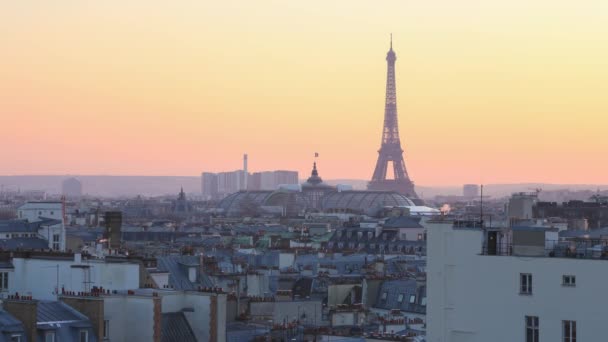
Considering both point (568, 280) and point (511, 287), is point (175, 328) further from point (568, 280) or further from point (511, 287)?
point (568, 280)

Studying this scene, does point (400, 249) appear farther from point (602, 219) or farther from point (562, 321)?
point (562, 321)

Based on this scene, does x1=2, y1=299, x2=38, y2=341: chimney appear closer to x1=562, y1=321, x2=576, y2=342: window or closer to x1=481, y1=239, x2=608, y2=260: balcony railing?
x1=481, y1=239, x2=608, y2=260: balcony railing

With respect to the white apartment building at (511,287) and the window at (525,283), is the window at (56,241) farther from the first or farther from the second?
the window at (525,283)

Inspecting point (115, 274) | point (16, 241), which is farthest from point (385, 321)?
point (16, 241)

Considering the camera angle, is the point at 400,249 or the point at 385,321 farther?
the point at 400,249

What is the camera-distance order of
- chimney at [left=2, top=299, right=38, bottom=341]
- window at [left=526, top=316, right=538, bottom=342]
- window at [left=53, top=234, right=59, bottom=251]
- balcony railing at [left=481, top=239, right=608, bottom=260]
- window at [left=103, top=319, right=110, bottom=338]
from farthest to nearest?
window at [left=53, top=234, right=59, bottom=251], window at [left=103, top=319, right=110, bottom=338], chimney at [left=2, top=299, right=38, bottom=341], balcony railing at [left=481, top=239, right=608, bottom=260], window at [left=526, top=316, right=538, bottom=342]

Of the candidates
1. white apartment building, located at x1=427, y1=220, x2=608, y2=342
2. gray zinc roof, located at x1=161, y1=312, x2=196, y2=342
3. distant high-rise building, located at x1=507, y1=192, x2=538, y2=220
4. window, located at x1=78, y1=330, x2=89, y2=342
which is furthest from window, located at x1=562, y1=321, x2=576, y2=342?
distant high-rise building, located at x1=507, y1=192, x2=538, y2=220
